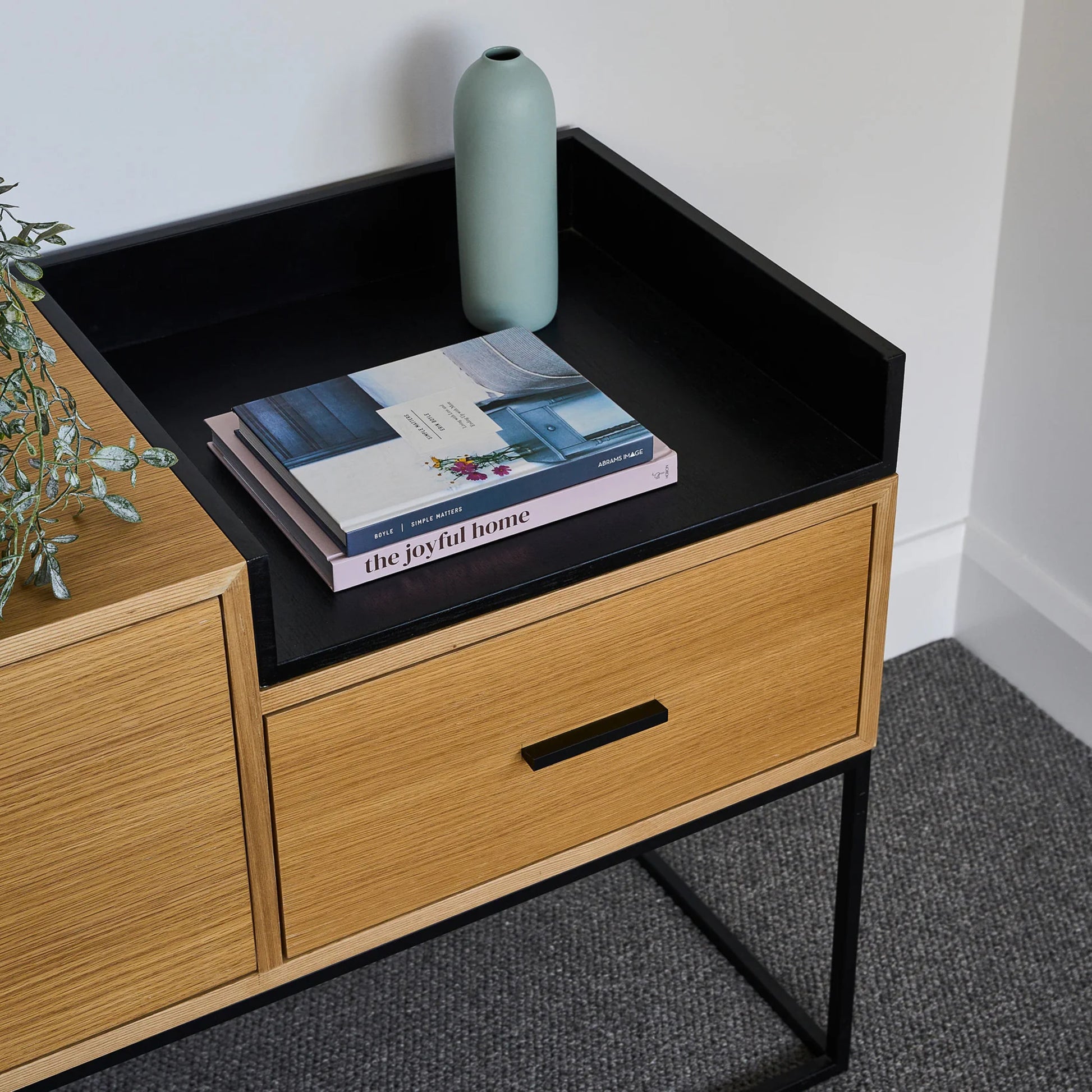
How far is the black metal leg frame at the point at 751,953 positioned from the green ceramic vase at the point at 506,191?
478 mm

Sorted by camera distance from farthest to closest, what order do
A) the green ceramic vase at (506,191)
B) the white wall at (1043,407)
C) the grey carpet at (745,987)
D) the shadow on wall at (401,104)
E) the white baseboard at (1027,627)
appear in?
the white baseboard at (1027,627), the white wall at (1043,407), the grey carpet at (745,987), the shadow on wall at (401,104), the green ceramic vase at (506,191)

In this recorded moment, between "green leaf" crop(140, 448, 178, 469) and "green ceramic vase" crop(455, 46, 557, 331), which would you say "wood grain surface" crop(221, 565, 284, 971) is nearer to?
"green leaf" crop(140, 448, 178, 469)

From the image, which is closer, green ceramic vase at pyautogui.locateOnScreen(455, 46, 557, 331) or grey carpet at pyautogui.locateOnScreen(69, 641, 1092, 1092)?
green ceramic vase at pyautogui.locateOnScreen(455, 46, 557, 331)

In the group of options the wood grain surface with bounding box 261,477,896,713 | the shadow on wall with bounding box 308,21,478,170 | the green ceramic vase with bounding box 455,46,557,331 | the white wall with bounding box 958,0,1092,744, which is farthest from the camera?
the white wall with bounding box 958,0,1092,744

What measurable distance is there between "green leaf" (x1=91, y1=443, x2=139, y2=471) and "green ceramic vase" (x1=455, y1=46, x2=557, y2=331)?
0.51 m

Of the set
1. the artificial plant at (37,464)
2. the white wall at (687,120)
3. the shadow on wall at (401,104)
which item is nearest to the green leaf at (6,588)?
the artificial plant at (37,464)

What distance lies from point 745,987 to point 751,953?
4 centimetres

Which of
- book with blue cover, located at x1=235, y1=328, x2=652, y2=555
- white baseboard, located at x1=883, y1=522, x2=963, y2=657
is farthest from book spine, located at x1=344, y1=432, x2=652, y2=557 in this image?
white baseboard, located at x1=883, y1=522, x2=963, y2=657

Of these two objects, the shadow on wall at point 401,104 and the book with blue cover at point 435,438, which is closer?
the book with blue cover at point 435,438

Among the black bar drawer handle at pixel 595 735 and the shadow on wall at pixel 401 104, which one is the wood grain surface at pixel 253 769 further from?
the shadow on wall at pixel 401 104

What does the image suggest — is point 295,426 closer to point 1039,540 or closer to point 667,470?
point 667,470

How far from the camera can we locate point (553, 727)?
3.67ft

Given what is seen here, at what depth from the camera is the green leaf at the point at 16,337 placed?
0.84 m

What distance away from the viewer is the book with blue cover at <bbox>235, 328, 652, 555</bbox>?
106cm
